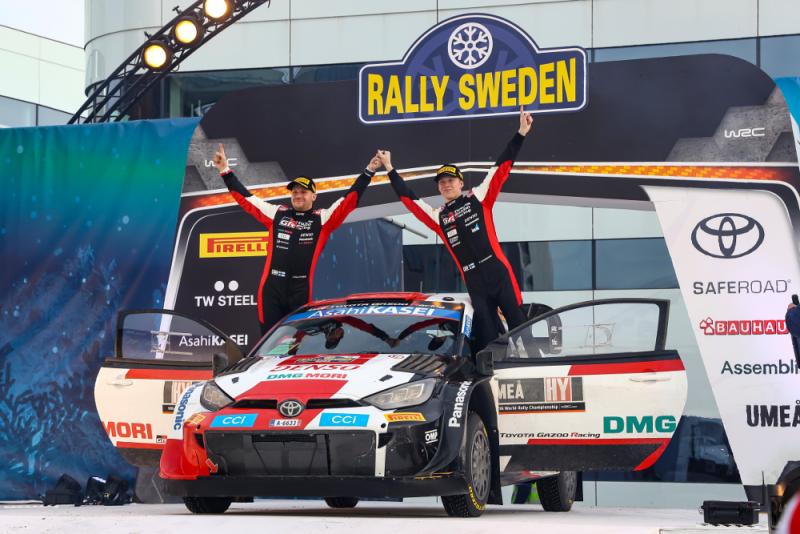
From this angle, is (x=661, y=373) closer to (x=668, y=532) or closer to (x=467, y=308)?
(x=467, y=308)

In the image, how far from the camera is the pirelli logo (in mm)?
11172

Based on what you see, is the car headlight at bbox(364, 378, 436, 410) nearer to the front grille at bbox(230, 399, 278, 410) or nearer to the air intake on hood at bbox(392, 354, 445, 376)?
the air intake on hood at bbox(392, 354, 445, 376)

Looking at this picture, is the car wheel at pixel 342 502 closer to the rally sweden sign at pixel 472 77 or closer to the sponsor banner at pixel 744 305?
the sponsor banner at pixel 744 305

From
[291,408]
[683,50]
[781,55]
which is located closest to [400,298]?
[291,408]

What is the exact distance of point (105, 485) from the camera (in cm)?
1103

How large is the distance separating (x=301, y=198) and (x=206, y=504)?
3.09 meters

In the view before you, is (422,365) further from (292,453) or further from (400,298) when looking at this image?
(400,298)

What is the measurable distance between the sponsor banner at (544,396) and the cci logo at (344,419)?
156 centimetres

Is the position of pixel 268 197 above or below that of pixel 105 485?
above

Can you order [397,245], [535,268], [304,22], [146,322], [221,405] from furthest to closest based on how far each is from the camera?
[304,22] → [535,268] → [397,245] → [146,322] → [221,405]

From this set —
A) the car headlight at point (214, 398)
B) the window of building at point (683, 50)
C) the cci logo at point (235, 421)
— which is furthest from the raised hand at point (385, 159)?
the window of building at point (683, 50)

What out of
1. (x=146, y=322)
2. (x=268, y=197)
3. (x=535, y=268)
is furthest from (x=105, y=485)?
(x=535, y=268)

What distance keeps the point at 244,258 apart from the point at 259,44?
12.6m

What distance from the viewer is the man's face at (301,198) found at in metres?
10.3
